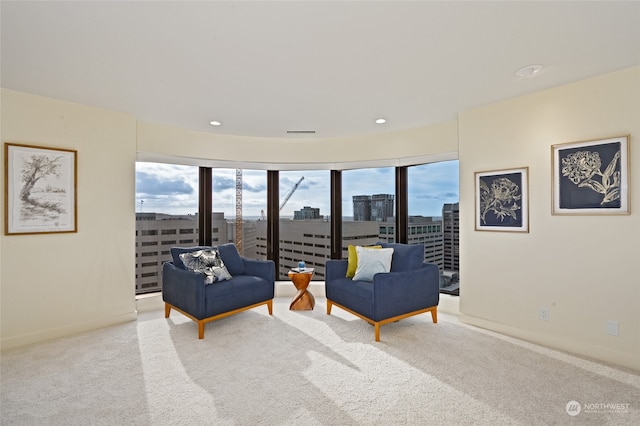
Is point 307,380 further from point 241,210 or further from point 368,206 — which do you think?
point 241,210

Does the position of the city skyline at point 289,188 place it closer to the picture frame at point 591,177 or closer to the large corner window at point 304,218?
the large corner window at point 304,218

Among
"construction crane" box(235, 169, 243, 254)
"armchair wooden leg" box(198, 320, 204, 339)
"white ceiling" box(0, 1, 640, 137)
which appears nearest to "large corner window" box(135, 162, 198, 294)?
"construction crane" box(235, 169, 243, 254)

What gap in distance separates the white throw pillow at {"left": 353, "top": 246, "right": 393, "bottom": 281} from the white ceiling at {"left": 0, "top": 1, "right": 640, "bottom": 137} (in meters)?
1.69

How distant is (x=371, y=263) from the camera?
3.76 metres

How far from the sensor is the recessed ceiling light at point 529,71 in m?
2.54

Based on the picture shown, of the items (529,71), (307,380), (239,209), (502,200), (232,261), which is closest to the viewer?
(307,380)

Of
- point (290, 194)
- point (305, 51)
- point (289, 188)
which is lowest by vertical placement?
point (290, 194)

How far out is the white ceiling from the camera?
1.84m

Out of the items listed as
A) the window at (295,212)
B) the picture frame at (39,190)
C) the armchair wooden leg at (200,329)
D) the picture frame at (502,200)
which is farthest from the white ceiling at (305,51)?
the armchair wooden leg at (200,329)

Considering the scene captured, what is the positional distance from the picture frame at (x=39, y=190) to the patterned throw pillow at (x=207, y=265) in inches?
47.8

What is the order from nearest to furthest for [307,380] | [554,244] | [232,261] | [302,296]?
1. [307,380]
2. [554,244]
3. [232,261]
4. [302,296]

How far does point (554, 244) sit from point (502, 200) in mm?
632

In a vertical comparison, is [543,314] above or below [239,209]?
below

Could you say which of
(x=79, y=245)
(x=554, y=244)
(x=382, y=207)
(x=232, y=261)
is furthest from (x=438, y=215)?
(x=79, y=245)
